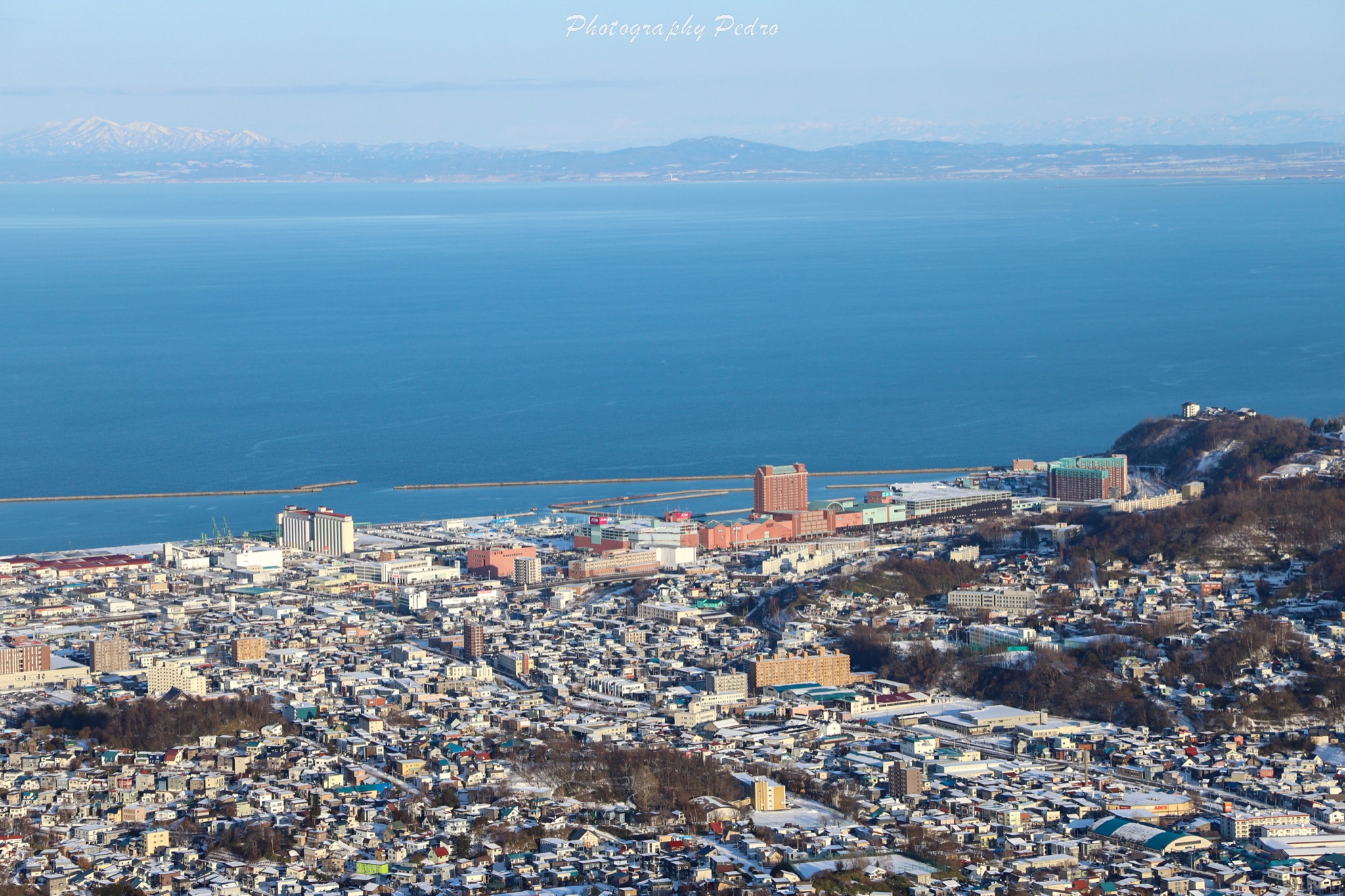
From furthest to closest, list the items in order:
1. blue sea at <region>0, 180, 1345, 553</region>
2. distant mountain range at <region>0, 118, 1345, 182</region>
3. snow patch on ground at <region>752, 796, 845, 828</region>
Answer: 1. distant mountain range at <region>0, 118, 1345, 182</region>
2. blue sea at <region>0, 180, 1345, 553</region>
3. snow patch on ground at <region>752, 796, 845, 828</region>

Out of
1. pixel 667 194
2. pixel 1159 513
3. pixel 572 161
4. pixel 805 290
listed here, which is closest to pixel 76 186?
pixel 572 161

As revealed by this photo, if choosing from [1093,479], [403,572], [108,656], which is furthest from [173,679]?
[1093,479]

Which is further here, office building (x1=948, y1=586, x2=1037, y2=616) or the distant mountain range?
the distant mountain range

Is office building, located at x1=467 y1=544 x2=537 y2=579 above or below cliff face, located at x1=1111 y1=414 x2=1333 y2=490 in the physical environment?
below

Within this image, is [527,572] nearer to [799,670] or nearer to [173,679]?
[799,670]

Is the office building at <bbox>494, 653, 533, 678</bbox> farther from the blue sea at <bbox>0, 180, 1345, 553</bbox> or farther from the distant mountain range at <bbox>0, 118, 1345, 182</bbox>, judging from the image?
the distant mountain range at <bbox>0, 118, 1345, 182</bbox>

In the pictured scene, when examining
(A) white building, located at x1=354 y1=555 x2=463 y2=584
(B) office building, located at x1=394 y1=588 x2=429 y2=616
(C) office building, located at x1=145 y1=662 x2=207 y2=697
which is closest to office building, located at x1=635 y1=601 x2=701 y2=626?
(B) office building, located at x1=394 y1=588 x2=429 y2=616

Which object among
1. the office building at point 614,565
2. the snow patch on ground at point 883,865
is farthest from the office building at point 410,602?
the snow patch on ground at point 883,865
